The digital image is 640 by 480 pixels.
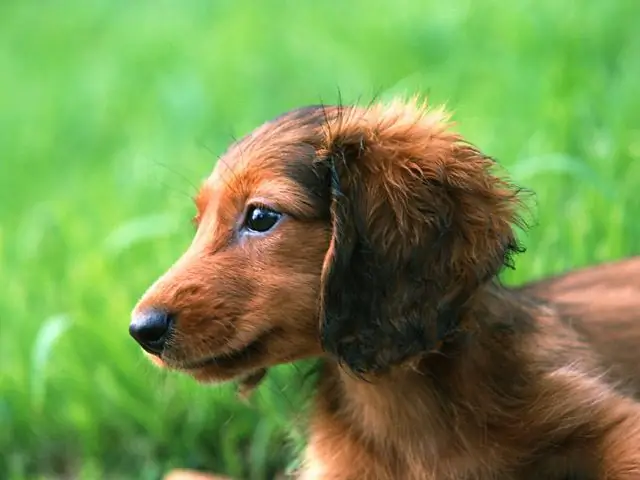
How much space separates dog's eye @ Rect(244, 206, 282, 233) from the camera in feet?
8.17

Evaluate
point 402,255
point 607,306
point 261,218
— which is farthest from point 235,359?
point 607,306

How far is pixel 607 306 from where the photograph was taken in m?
3.07

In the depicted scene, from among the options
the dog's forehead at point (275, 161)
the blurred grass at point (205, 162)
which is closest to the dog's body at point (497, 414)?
the blurred grass at point (205, 162)

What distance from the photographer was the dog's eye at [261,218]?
8.17 ft

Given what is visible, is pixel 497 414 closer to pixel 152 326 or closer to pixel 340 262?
pixel 340 262

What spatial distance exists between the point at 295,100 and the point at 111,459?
298cm

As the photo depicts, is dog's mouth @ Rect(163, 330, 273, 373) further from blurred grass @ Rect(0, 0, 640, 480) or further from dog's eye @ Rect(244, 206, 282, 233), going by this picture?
blurred grass @ Rect(0, 0, 640, 480)

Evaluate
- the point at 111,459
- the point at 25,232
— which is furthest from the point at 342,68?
the point at 111,459

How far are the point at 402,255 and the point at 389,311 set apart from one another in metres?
0.13

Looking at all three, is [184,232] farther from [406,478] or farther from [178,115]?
[178,115]

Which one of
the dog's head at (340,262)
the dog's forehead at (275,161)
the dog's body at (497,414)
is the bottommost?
the dog's body at (497,414)

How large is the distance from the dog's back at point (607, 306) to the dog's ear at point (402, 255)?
0.61 m

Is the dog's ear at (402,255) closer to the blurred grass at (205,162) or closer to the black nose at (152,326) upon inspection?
the black nose at (152,326)

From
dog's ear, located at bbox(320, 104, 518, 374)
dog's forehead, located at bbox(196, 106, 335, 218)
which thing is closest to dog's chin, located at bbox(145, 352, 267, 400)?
dog's ear, located at bbox(320, 104, 518, 374)
